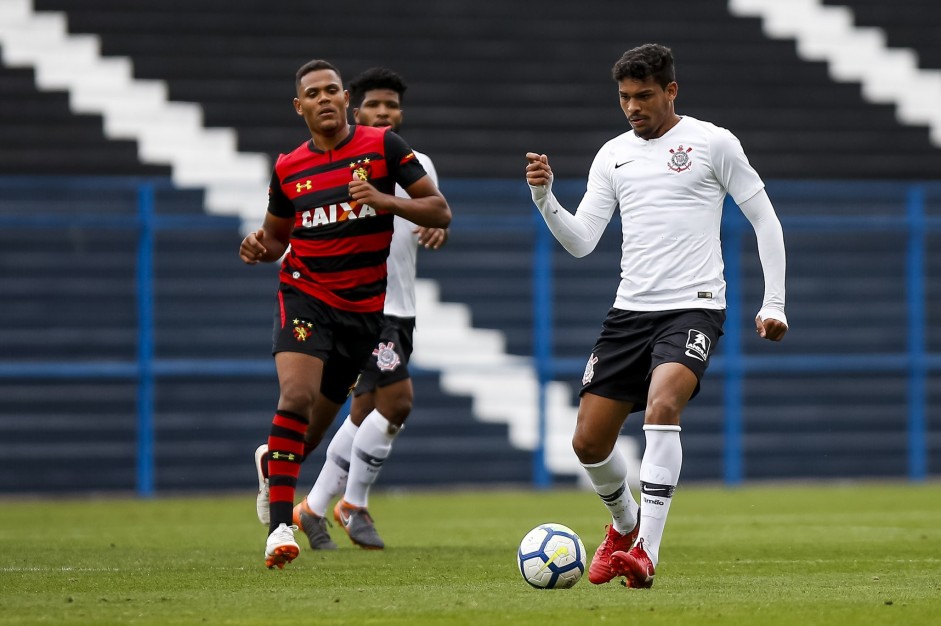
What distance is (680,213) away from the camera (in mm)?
5789

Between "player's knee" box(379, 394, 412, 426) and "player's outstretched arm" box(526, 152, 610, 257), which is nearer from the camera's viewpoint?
"player's outstretched arm" box(526, 152, 610, 257)

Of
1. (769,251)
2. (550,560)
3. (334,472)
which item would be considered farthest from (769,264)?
(334,472)

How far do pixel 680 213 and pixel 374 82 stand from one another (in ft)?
7.82

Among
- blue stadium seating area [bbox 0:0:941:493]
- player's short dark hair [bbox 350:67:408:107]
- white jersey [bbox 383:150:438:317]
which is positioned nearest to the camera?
white jersey [bbox 383:150:438:317]

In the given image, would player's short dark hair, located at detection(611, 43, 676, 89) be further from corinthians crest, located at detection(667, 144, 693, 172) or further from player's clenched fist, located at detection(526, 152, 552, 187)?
player's clenched fist, located at detection(526, 152, 552, 187)

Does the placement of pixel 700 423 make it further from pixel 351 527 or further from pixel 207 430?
pixel 351 527

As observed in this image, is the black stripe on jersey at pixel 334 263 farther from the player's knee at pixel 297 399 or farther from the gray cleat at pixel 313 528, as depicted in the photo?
the gray cleat at pixel 313 528

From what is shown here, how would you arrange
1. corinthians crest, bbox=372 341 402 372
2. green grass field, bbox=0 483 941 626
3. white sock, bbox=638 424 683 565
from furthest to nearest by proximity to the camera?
corinthians crest, bbox=372 341 402 372 < white sock, bbox=638 424 683 565 < green grass field, bbox=0 483 941 626

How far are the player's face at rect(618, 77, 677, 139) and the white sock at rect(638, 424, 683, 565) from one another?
114cm

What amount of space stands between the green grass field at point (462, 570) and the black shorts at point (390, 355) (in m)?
0.79

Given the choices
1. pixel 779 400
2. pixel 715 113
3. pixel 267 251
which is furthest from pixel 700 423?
pixel 267 251

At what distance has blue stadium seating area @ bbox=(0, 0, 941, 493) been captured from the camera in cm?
1238

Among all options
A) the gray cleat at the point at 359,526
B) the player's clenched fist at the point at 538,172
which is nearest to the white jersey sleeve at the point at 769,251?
the player's clenched fist at the point at 538,172

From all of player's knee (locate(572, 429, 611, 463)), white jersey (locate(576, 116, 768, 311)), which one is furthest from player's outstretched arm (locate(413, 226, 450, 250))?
player's knee (locate(572, 429, 611, 463))
